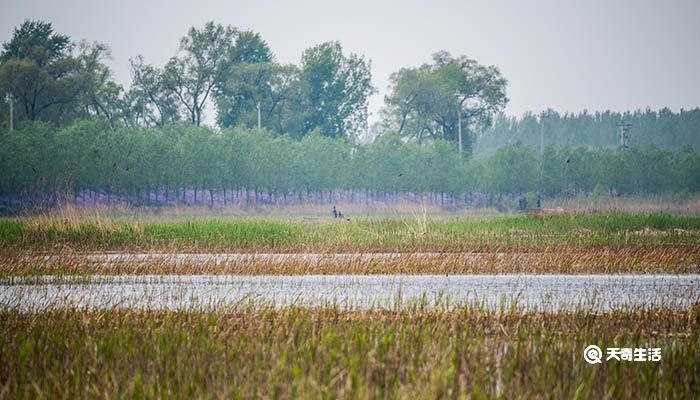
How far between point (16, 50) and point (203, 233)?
2086 inches

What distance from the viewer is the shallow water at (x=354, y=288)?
14.0 metres

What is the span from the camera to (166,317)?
10492mm

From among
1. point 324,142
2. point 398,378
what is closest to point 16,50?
point 324,142

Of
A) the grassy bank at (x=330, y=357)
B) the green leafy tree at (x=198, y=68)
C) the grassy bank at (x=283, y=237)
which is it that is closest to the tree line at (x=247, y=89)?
the green leafy tree at (x=198, y=68)

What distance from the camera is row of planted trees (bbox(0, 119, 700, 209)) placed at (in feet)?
175

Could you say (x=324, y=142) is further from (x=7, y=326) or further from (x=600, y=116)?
(x=600, y=116)

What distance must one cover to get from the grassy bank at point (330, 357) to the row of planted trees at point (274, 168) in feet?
139

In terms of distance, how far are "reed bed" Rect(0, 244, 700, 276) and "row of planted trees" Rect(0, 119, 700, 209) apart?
31.0 meters

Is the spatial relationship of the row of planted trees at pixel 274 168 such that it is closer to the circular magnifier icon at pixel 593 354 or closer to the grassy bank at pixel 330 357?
the grassy bank at pixel 330 357

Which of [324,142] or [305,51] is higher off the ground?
[305,51]

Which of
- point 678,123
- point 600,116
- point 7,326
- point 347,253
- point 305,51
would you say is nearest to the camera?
point 7,326

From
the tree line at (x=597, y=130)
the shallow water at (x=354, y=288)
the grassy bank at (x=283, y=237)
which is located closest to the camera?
the shallow water at (x=354, y=288)

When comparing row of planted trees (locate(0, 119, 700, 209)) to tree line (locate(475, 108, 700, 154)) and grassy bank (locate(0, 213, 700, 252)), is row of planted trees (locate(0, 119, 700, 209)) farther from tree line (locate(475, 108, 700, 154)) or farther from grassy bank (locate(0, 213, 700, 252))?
tree line (locate(475, 108, 700, 154))

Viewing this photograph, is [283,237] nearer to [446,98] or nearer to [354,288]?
[354,288]
